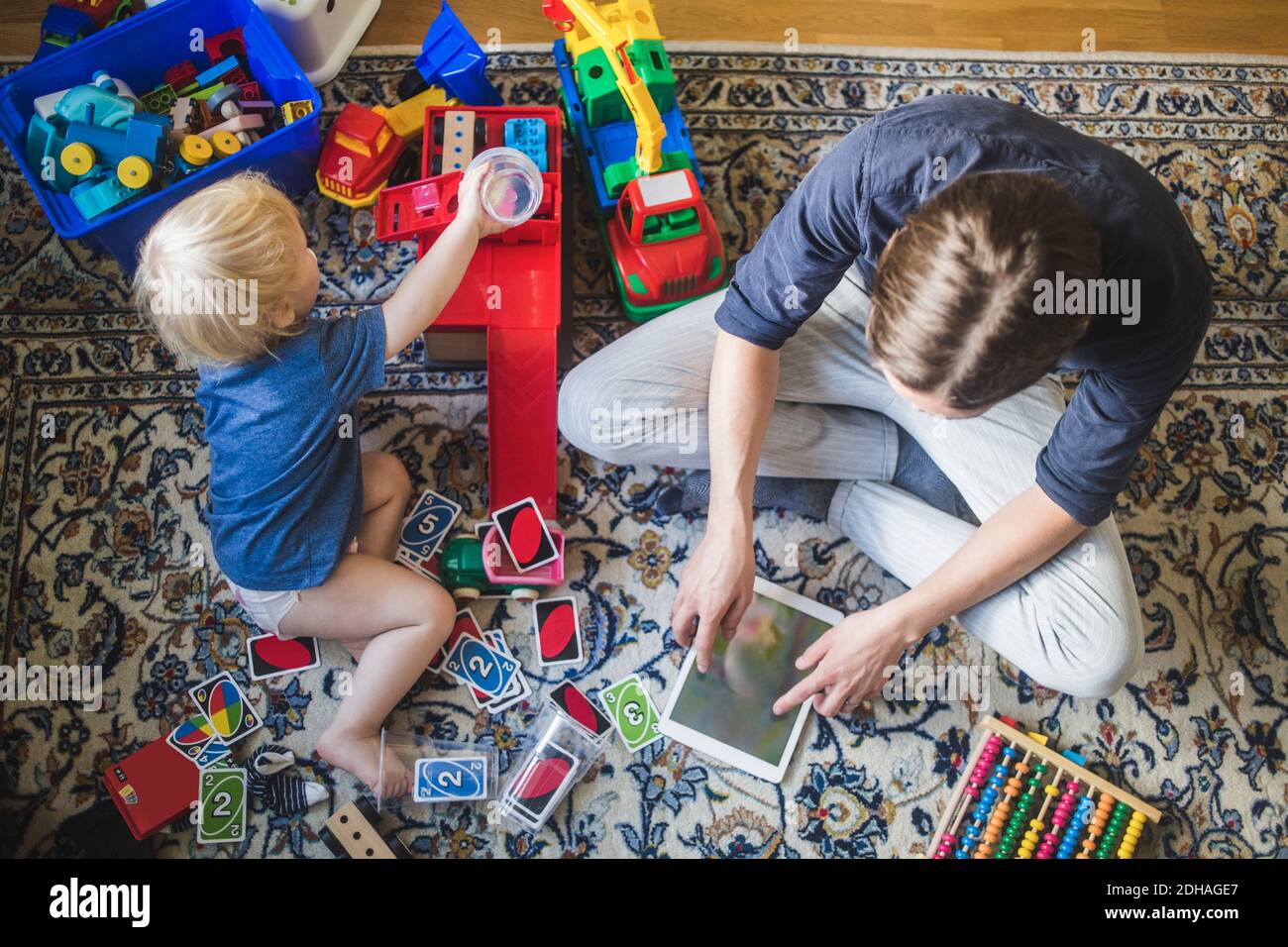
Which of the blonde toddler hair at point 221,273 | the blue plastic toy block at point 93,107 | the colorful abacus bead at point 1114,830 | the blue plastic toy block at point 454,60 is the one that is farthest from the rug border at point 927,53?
the colorful abacus bead at point 1114,830

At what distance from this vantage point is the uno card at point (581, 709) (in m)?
1.46

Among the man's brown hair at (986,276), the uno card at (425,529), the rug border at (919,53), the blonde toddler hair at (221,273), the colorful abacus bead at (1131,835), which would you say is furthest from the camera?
the rug border at (919,53)

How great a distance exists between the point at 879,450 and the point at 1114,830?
0.63 meters

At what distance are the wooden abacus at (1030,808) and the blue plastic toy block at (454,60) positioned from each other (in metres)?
1.29

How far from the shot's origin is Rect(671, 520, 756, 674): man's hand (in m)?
1.31

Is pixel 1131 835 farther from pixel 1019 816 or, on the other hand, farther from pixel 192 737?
pixel 192 737

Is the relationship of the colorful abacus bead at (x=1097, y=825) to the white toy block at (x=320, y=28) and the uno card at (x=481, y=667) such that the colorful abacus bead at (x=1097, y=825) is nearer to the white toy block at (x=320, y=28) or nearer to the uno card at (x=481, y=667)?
the uno card at (x=481, y=667)

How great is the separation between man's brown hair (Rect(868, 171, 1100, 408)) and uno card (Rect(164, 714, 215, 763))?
3.65 ft

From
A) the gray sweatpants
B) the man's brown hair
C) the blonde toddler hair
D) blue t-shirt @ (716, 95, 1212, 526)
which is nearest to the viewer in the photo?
the man's brown hair

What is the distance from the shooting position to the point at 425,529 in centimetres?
153

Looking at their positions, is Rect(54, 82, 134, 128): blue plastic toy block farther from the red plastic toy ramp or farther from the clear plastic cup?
the red plastic toy ramp

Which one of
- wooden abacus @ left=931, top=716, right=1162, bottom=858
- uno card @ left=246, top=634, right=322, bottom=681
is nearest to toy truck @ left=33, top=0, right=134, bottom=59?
uno card @ left=246, top=634, right=322, bottom=681
